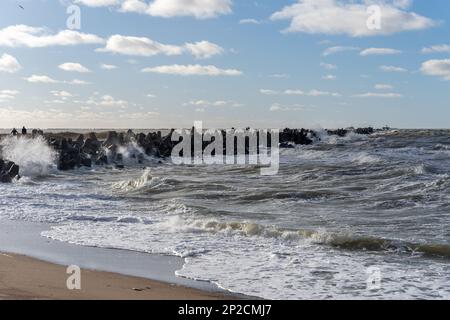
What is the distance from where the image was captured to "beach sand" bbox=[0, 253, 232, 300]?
5781 millimetres

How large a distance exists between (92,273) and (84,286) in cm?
85

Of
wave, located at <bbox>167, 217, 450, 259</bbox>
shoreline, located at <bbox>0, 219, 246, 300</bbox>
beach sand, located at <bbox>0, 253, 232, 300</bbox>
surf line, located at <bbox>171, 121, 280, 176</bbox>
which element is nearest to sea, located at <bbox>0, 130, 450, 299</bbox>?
wave, located at <bbox>167, 217, 450, 259</bbox>

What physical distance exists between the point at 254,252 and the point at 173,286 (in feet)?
7.70

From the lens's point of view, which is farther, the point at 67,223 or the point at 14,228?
the point at 67,223

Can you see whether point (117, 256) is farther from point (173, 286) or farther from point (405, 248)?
→ point (405, 248)

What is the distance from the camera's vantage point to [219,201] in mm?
15031

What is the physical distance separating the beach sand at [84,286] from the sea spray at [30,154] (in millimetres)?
16258

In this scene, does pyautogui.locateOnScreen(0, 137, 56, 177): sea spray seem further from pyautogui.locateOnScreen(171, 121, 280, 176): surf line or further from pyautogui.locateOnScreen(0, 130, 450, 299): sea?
pyautogui.locateOnScreen(171, 121, 280, 176): surf line

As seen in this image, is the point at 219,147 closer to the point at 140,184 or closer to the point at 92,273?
the point at 140,184

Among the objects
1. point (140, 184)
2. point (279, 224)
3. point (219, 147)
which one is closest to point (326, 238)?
point (279, 224)

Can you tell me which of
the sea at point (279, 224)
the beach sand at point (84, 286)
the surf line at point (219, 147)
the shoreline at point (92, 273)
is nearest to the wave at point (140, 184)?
the sea at point (279, 224)

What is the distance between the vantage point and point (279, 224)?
11055 mm

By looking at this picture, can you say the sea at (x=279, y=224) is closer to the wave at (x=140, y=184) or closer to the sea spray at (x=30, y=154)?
the wave at (x=140, y=184)
